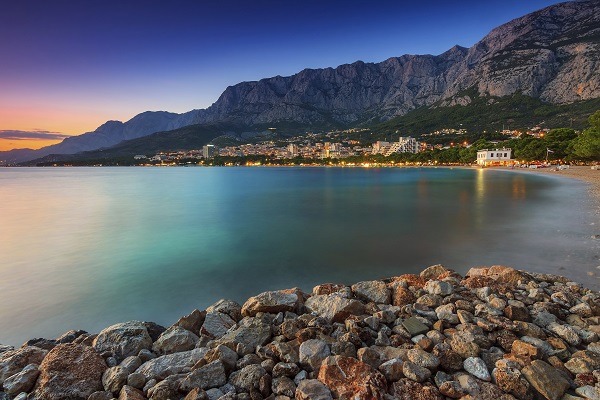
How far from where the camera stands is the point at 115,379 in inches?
172

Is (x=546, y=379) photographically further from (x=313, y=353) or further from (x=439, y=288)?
(x=313, y=353)

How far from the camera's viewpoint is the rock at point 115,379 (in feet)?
14.1

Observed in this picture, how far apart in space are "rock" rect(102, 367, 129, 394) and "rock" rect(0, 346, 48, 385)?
147cm

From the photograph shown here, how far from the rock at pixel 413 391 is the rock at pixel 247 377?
66.1 inches

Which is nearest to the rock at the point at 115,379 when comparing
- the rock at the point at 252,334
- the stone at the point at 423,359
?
the rock at the point at 252,334

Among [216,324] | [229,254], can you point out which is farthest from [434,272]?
[229,254]

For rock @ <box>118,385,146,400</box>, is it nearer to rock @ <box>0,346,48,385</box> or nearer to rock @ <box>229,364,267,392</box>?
rock @ <box>229,364,267,392</box>

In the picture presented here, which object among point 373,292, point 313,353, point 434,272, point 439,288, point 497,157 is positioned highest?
point 313,353

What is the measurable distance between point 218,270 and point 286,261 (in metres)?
2.69

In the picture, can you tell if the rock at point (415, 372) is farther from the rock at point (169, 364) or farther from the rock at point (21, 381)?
the rock at point (21, 381)

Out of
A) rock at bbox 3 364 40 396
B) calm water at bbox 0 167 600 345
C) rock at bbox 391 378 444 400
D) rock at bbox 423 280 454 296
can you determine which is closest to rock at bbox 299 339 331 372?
rock at bbox 391 378 444 400

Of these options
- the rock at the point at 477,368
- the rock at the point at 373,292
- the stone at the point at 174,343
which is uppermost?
the rock at the point at 477,368

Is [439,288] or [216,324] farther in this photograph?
[439,288]

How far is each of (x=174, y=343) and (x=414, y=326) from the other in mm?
3908
